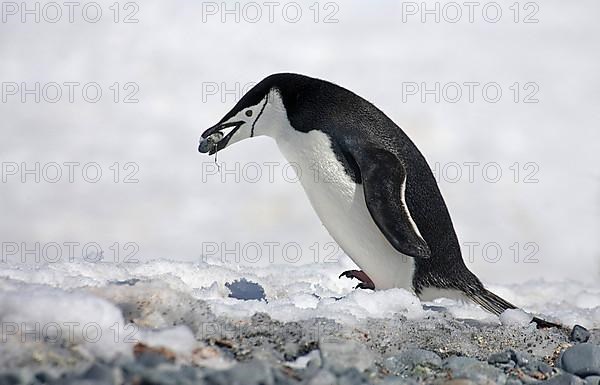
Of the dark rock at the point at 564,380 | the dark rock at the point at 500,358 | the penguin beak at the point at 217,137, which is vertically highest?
the penguin beak at the point at 217,137

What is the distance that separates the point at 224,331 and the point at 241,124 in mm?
1422

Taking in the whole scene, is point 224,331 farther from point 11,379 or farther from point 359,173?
point 359,173

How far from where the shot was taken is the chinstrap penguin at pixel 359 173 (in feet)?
10.8

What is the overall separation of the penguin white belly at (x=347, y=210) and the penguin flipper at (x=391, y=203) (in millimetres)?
159

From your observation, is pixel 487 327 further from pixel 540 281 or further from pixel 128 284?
pixel 540 281

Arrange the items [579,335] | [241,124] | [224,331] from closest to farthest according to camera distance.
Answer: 1. [224,331]
2. [579,335]
3. [241,124]

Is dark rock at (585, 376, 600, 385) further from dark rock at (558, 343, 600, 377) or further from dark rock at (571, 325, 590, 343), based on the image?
dark rock at (571, 325, 590, 343)

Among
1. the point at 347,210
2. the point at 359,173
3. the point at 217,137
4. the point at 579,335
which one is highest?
the point at 217,137

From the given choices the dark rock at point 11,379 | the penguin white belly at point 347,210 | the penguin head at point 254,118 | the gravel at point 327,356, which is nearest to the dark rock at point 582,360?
the gravel at point 327,356

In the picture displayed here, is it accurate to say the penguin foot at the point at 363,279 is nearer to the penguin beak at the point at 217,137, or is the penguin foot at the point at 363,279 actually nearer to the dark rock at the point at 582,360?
the penguin beak at the point at 217,137

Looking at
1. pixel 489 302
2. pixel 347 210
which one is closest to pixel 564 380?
pixel 489 302

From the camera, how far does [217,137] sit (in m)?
3.60

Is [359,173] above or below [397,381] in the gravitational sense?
above

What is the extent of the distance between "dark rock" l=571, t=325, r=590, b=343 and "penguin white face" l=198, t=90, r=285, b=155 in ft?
4.94
